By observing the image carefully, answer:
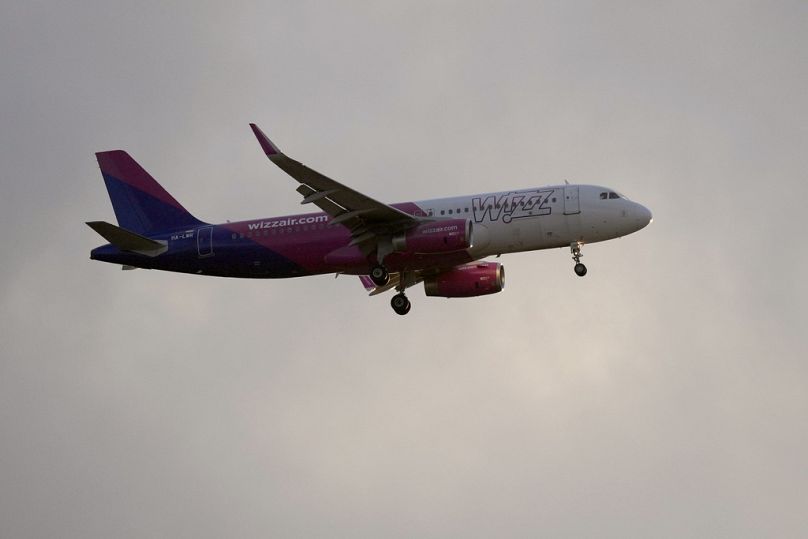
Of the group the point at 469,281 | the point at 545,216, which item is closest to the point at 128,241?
the point at 469,281

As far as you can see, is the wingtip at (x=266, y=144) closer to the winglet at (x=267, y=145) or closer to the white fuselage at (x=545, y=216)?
the winglet at (x=267, y=145)

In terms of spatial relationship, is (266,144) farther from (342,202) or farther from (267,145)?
(342,202)

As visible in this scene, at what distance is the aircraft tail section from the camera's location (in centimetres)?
6047

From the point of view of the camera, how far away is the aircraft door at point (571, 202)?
54969mm

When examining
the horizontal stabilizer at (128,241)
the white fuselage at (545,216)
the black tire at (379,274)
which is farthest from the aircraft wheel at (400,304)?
the horizontal stabilizer at (128,241)

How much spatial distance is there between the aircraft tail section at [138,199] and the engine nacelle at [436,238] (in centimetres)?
1135

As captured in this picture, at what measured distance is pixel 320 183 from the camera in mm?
51375

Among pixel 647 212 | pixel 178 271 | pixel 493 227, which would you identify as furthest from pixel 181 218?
pixel 647 212

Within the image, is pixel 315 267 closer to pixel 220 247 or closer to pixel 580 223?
pixel 220 247

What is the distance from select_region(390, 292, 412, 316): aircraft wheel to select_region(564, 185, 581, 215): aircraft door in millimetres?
9346

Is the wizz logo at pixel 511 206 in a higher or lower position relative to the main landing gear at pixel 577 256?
higher

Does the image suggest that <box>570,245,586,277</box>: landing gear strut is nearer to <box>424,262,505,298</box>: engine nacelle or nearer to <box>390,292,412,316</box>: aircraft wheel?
<box>424,262,505,298</box>: engine nacelle

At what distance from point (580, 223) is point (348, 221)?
9.98m

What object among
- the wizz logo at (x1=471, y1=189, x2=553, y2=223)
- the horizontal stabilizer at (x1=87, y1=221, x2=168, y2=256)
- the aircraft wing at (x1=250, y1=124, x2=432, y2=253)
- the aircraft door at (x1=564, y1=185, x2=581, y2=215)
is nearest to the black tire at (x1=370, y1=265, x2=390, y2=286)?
the aircraft wing at (x1=250, y1=124, x2=432, y2=253)
